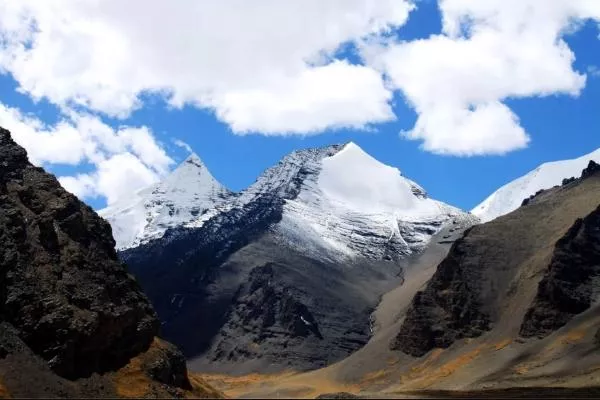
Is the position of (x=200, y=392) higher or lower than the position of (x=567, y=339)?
lower

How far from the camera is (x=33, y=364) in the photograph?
242 ft

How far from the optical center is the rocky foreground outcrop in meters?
75.8

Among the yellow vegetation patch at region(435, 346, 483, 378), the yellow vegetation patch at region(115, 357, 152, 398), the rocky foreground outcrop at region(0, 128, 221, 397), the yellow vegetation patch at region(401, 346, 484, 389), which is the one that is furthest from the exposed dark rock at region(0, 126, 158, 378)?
the yellow vegetation patch at region(435, 346, 483, 378)

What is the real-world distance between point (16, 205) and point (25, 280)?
12525mm

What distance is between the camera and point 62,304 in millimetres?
82312

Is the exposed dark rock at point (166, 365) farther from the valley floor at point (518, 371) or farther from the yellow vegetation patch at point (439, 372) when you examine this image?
the yellow vegetation patch at point (439, 372)

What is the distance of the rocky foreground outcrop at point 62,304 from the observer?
7575cm

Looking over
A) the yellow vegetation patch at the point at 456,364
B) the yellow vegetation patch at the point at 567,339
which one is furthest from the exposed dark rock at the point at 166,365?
the yellow vegetation patch at the point at 567,339

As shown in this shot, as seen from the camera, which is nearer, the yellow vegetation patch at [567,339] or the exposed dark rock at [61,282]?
the exposed dark rock at [61,282]

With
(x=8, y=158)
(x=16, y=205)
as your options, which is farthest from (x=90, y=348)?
(x=8, y=158)

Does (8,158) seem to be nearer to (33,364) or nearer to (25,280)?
(25,280)

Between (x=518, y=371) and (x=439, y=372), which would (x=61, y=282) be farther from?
(x=439, y=372)

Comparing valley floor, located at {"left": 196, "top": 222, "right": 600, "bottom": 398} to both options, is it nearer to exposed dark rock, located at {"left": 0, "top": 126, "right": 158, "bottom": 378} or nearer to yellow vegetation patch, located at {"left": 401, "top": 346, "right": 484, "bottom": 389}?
yellow vegetation patch, located at {"left": 401, "top": 346, "right": 484, "bottom": 389}

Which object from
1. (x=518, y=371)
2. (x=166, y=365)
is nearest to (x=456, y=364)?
(x=518, y=371)
